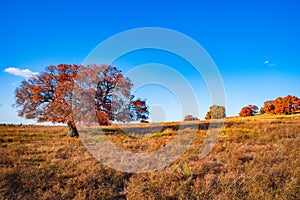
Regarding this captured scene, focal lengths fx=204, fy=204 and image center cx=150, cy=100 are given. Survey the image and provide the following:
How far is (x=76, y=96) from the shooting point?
55.0 ft

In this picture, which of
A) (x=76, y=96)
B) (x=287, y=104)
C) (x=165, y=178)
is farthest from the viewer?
(x=287, y=104)

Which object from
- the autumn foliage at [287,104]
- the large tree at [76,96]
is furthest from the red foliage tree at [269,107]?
the large tree at [76,96]

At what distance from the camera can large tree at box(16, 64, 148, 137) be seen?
16.8 meters

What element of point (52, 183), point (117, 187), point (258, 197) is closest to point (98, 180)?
point (117, 187)

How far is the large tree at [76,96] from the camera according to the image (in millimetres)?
16828

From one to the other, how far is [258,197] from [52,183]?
20.3 ft

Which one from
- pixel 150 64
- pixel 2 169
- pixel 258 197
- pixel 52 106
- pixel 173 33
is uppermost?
pixel 173 33

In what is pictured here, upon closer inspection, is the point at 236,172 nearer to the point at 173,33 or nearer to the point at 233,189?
the point at 233,189

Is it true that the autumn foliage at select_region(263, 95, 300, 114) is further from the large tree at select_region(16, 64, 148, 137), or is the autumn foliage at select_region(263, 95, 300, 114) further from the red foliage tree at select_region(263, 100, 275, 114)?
the large tree at select_region(16, 64, 148, 137)

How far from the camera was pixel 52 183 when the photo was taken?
6.47 meters

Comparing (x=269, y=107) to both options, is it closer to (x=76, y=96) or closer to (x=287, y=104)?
(x=287, y=104)

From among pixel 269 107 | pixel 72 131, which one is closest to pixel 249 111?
pixel 269 107

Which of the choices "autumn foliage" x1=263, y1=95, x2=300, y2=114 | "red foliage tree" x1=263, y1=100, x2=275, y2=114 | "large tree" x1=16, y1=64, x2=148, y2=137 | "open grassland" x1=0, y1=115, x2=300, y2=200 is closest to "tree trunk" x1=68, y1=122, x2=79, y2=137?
"large tree" x1=16, y1=64, x2=148, y2=137

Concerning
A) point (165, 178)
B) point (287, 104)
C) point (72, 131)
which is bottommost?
point (165, 178)
